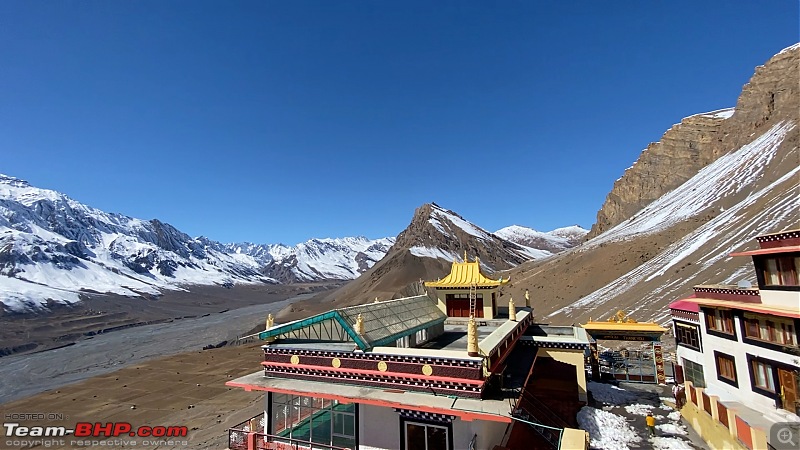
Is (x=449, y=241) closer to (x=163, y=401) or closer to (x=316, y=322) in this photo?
(x=163, y=401)

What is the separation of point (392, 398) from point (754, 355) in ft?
58.1

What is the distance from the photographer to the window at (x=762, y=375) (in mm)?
17625

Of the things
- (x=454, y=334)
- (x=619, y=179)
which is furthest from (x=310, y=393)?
(x=619, y=179)

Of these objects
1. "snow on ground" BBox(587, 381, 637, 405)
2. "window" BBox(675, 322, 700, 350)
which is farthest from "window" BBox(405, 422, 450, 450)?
"window" BBox(675, 322, 700, 350)

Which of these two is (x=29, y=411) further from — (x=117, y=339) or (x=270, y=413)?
(x=117, y=339)

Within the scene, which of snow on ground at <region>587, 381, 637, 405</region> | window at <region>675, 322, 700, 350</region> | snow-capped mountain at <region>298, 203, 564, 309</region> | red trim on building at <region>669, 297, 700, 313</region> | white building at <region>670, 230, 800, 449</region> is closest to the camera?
white building at <region>670, 230, 800, 449</region>

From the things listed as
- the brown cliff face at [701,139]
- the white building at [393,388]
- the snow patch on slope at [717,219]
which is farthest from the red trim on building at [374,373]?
the brown cliff face at [701,139]

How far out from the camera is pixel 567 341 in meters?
24.0

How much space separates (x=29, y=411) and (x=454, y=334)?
5352cm

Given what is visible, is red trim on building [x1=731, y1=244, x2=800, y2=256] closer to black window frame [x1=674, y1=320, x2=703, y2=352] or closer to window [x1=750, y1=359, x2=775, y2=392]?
window [x1=750, y1=359, x2=775, y2=392]

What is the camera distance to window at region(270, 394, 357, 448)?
53.0 ft

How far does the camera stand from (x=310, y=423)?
1714cm

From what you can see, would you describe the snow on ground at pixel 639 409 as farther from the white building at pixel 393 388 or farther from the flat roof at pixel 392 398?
the flat roof at pixel 392 398

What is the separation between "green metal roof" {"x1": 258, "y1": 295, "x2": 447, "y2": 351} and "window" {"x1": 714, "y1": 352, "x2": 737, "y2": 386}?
611 inches
